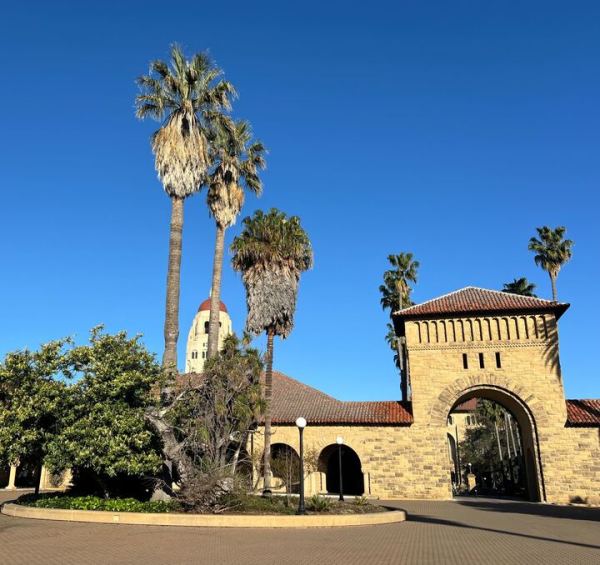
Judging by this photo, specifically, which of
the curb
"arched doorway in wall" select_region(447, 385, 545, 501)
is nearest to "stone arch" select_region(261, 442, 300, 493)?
"arched doorway in wall" select_region(447, 385, 545, 501)

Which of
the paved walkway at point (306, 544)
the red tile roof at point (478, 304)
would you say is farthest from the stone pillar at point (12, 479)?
the red tile roof at point (478, 304)

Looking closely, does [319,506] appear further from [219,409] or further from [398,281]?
[398,281]

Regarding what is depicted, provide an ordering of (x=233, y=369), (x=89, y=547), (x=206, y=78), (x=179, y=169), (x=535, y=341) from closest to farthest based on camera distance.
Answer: (x=89, y=547) < (x=233, y=369) < (x=179, y=169) < (x=206, y=78) < (x=535, y=341)

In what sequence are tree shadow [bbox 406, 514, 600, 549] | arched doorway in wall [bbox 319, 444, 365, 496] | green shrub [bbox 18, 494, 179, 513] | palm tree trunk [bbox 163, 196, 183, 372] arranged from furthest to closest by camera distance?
arched doorway in wall [bbox 319, 444, 365, 496] → palm tree trunk [bbox 163, 196, 183, 372] → green shrub [bbox 18, 494, 179, 513] → tree shadow [bbox 406, 514, 600, 549]

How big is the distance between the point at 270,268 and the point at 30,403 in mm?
14944

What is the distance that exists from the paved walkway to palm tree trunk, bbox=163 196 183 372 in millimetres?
6728

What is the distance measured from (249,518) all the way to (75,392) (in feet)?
25.9

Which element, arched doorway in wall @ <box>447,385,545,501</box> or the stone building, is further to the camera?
arched doorway in wall @ <box>447,385,545,501</box>

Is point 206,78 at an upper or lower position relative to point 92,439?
upper

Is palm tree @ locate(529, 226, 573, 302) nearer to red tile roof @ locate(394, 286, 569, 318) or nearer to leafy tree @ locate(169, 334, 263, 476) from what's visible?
red tile roof @ locate(394, 286, 569, 318)

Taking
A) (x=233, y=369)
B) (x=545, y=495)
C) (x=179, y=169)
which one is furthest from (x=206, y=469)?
(x=545, y=495)

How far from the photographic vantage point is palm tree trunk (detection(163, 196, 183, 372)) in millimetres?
20328

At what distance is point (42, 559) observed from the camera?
9.98 meters

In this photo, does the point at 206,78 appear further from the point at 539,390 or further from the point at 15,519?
the point at 539,390
